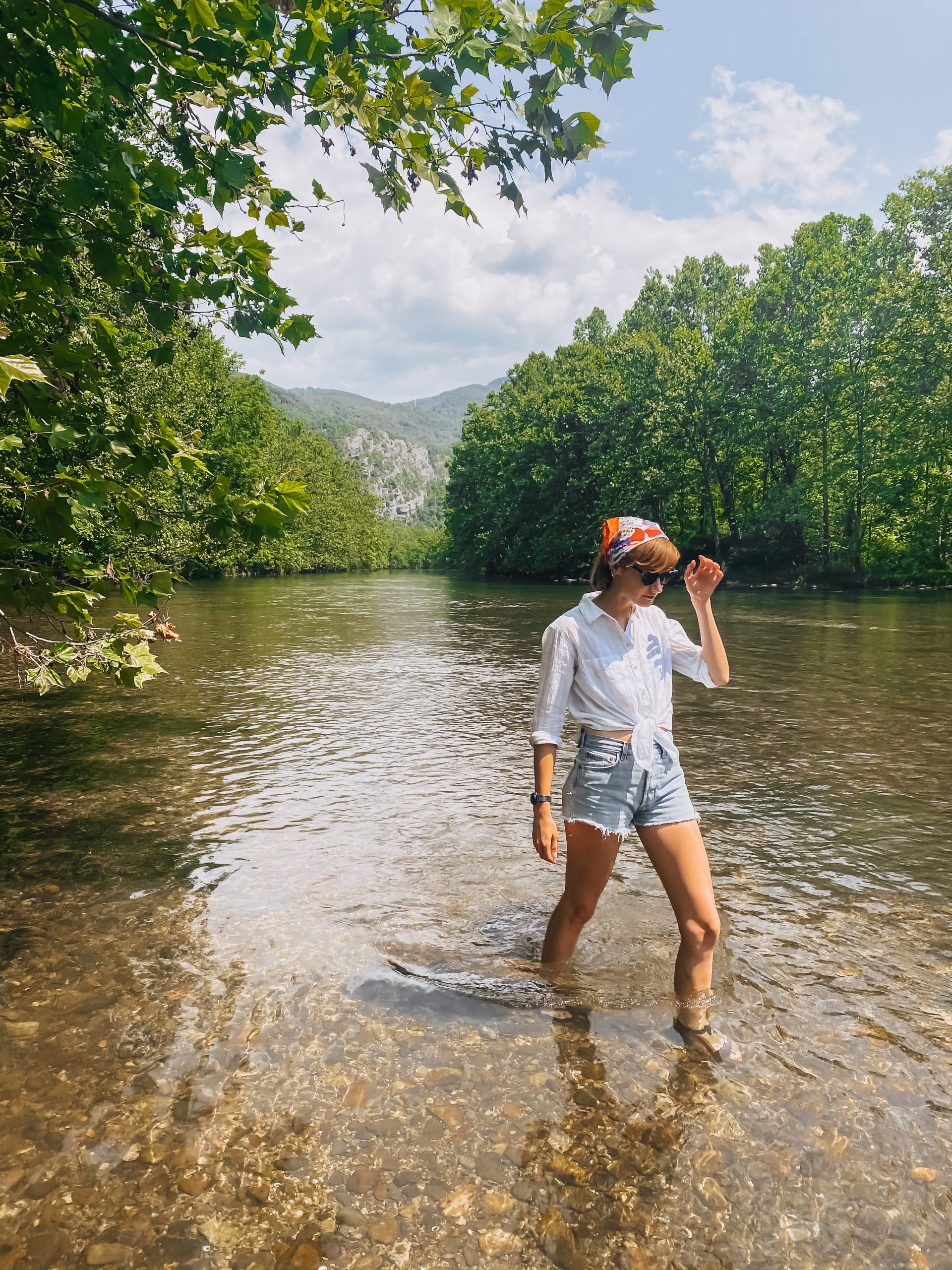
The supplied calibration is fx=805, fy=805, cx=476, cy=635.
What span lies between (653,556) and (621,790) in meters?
1.07

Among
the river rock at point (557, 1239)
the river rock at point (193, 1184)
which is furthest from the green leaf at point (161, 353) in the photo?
the river rock at point (557, 1239)

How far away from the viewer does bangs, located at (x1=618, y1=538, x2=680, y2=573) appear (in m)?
3.61

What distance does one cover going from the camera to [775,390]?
162 ft

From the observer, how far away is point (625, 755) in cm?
368

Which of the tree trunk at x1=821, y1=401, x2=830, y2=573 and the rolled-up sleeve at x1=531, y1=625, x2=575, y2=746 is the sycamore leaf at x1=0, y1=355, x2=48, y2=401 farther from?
the tree trunk at x1=821, y1=401, x2=830, y2=573

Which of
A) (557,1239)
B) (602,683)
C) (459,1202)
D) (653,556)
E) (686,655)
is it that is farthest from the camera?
(686,655)

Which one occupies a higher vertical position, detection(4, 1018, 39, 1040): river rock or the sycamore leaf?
the sycamore leaf

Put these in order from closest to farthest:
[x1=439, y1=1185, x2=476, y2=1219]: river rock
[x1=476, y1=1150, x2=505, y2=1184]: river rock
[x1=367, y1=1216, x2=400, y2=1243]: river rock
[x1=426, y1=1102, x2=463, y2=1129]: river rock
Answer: [x1=367, y1=1216, x2=400, y2=1243]: river rock < [x1=439, y1=1185, x2=476, y2=1219]: river rock < [x1=476, y1=1150, x2=505, y2=1184]: river rock < [x1=426, y1=1102, x2=463, y2=1129]: river rock

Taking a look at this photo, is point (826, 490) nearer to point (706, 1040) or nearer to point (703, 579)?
point (703, 579)

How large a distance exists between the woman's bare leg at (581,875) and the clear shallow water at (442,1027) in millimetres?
355

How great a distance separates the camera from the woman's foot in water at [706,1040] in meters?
3.59

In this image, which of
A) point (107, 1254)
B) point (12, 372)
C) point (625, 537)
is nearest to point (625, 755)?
point (625, 537)

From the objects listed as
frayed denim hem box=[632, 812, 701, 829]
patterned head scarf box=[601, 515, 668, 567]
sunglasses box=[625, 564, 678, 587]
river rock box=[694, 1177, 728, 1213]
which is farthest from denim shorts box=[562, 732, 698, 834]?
river rock box=[694, 1177, 728, 1213]

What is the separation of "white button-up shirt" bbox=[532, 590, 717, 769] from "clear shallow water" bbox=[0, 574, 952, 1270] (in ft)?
4.71
